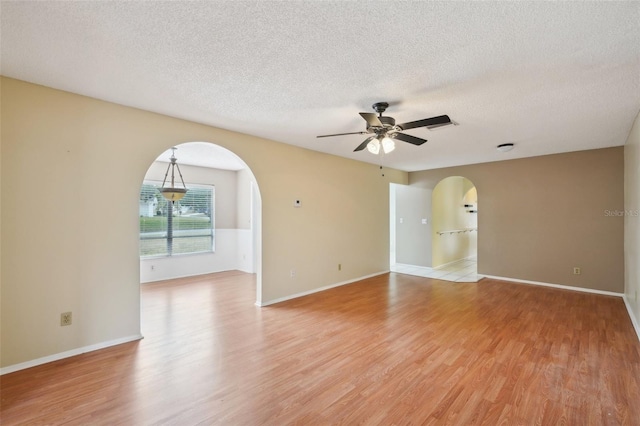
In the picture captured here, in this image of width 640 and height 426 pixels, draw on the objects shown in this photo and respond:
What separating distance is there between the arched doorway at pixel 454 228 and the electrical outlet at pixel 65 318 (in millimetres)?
6171

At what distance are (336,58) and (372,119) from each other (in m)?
0.74

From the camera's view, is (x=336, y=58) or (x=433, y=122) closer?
(x=336, y=58)

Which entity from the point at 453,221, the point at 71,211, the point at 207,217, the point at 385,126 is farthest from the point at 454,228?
the point at 71,211

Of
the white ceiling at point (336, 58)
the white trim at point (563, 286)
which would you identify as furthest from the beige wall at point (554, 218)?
the white ceiling at point (336, 58)

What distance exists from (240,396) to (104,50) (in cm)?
268

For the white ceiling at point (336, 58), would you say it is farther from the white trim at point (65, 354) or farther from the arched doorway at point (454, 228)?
the arched doorway at point (454, 228)

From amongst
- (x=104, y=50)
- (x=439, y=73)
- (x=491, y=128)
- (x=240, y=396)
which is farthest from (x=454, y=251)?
(x=104, y=50)

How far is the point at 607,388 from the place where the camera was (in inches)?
88.0

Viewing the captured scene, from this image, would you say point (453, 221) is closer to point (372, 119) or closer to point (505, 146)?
point (505, 146)

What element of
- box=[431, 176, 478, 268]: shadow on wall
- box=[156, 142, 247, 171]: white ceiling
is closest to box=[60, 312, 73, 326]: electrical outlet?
box=[156, 142, 247, 171]: white ceiling

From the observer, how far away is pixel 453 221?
8008 millimetres

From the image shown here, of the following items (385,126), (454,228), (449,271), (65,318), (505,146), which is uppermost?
(505,146)

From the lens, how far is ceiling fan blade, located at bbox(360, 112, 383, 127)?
261 cm

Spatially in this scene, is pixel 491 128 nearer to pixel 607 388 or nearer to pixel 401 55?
pixel 401 55
